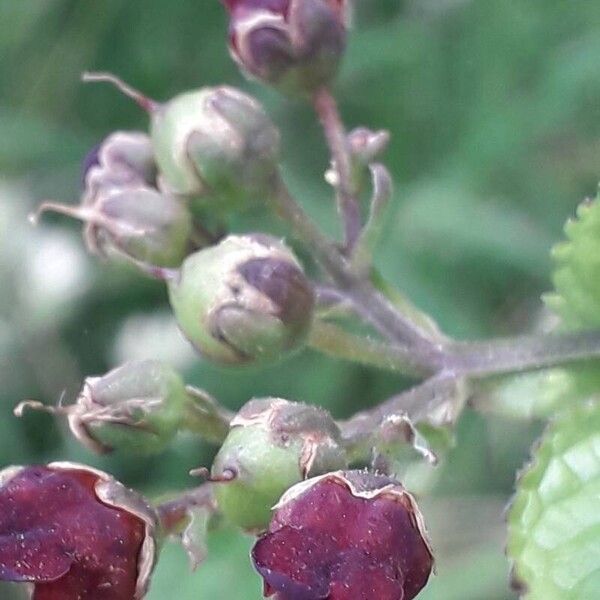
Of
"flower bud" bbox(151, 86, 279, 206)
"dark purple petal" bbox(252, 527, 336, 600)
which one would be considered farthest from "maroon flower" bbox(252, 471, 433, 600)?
"flower bud" bbox(151, 86, 279, 206)

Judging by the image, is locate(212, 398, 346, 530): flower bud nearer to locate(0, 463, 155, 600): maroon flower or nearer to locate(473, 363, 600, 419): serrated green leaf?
locate(0, 463, 155, 600): maroon flower

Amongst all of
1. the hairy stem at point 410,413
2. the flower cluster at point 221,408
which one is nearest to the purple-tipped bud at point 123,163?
the flower cluster at point 221,408

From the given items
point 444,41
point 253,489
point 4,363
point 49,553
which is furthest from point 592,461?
point 4,363

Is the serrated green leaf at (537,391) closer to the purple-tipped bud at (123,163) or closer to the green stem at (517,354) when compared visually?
the green stem at (517,354)

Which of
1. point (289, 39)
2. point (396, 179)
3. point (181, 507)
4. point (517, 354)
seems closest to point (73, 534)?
point (181, 507)

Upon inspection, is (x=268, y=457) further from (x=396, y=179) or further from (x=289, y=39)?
(x=396, y=179)

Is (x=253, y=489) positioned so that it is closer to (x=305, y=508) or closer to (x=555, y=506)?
(x=305, y=508)

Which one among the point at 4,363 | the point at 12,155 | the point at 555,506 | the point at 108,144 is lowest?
the point at 4,363
